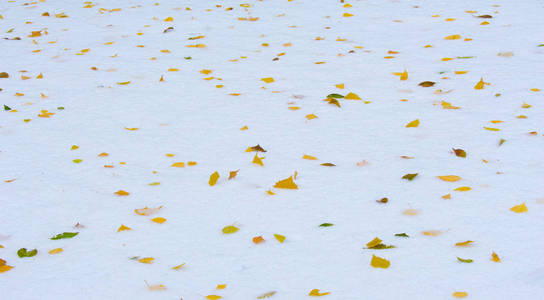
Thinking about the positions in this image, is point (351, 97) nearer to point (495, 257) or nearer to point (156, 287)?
point (495, 257)

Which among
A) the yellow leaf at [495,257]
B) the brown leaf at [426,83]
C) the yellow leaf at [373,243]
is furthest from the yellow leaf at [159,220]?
the brown leaf at [426,83]

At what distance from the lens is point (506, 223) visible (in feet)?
7.09

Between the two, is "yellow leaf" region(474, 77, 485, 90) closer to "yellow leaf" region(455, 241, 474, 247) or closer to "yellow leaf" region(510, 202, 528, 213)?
"yellow leaf" region(510, 202, 528, 213)

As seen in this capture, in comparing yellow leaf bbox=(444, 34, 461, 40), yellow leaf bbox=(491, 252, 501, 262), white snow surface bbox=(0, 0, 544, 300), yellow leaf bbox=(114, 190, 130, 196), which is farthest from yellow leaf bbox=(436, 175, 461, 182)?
yellow leaf bbox=(444, 34, 461, 40)

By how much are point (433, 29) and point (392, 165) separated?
2.46 metres

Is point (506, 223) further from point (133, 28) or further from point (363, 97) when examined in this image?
point (133, 28)

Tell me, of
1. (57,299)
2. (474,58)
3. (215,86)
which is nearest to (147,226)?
(57,299)

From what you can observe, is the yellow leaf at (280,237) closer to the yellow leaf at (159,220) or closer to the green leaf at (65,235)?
the yellow leaf at (159,220)

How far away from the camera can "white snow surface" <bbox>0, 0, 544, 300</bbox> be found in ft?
6.47

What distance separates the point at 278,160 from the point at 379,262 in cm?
93

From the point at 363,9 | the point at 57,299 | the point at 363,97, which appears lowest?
the point at 57,299

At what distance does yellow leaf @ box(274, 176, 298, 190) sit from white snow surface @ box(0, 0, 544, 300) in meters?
0.04

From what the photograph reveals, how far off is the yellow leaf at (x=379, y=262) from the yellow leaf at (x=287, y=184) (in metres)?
0.62

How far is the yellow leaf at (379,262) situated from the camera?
1.97 metres
